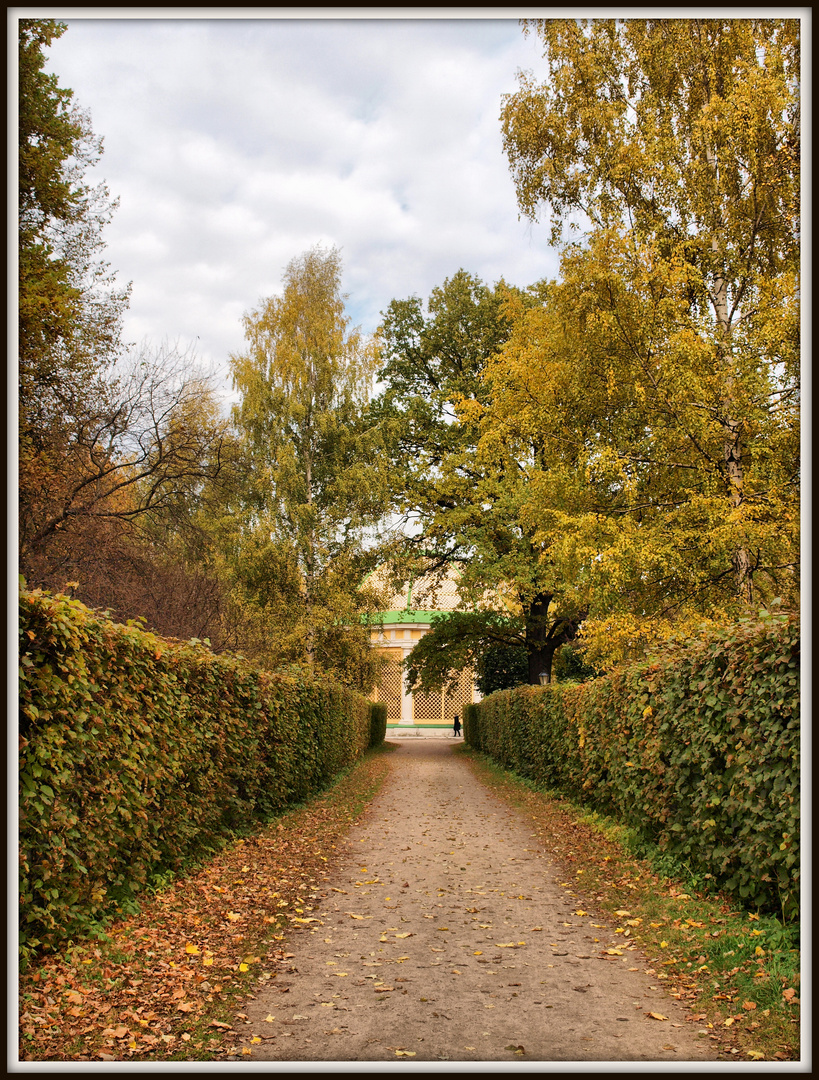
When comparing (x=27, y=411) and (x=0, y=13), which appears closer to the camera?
(x=0, y=13)

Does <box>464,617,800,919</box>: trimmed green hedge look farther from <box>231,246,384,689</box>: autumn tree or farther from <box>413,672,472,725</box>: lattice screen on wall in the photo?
<box>413,672,472,725</box>: lattice screen on wall

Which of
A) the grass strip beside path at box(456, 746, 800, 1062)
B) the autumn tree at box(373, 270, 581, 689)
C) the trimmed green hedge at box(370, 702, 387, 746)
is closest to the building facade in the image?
the trimmed green hedge at box(370, 702, 387, 746)

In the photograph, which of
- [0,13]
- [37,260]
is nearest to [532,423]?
[37,260]

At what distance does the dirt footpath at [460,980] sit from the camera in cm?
342

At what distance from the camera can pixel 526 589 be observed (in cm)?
2075

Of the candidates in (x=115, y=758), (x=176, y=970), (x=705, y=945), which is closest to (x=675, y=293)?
(x=705, y=945)

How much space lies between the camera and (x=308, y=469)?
2128cm

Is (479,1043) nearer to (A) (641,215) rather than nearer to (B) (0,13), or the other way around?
(B) (0,13)

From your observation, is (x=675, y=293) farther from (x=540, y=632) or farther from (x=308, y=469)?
(x=540, y=632)

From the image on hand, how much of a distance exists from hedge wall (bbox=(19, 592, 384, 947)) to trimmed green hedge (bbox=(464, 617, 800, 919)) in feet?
13.7

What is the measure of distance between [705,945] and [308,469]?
17.9 meters

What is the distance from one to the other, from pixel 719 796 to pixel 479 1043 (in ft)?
9.34

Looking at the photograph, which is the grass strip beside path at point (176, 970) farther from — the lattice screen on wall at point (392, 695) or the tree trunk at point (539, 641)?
the lattice screen on wall at point (392, 695)

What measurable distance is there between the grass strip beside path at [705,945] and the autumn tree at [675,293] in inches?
161
